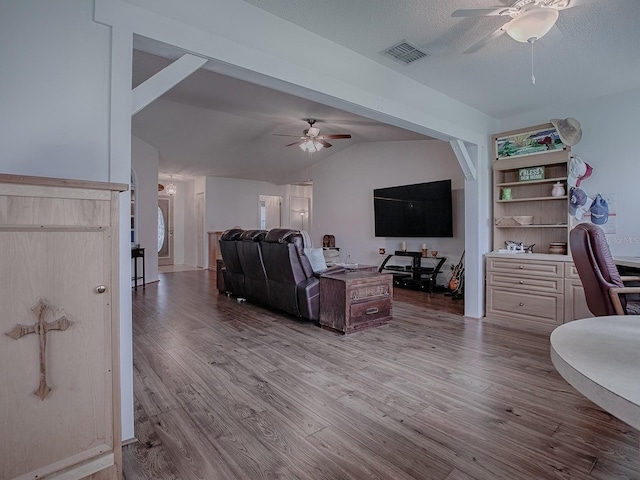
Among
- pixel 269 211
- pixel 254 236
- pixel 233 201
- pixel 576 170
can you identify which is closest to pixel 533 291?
pixel 576 170

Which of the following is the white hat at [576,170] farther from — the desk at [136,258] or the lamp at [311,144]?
the desk at [136,258]

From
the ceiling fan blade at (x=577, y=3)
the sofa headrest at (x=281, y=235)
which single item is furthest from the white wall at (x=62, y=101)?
the ceiling fan blade at (x=577, y=3)

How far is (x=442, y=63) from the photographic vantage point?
9.84 feet

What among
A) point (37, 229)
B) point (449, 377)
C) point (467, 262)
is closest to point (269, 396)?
point (449, 377)

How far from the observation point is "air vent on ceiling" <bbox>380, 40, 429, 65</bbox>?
272 centimetres

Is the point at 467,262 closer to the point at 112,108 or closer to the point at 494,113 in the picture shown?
the point at 494,113

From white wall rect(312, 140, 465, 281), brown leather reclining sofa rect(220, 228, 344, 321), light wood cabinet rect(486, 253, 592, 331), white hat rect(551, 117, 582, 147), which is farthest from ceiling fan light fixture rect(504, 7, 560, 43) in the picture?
white wall rect(312, 140, 465, 281)

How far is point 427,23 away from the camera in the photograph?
2414mm

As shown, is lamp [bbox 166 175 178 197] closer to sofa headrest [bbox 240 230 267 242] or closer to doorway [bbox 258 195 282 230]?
doorway [bbox 258 195 282 230]

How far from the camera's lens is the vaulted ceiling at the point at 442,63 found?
2.28 m

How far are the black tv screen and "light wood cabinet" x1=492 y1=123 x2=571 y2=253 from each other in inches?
60.9

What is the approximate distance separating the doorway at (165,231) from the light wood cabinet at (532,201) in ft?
29.2

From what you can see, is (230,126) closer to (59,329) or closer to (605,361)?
(59,329)

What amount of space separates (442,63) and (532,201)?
222 centimetres
